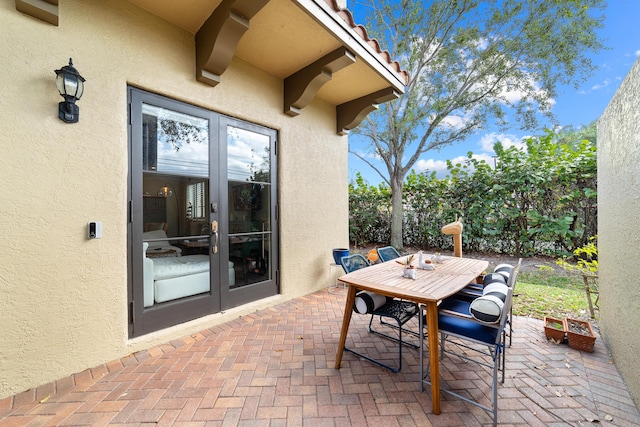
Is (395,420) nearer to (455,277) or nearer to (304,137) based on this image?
(455,277)

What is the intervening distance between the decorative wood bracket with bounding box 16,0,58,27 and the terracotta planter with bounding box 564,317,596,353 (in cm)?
533

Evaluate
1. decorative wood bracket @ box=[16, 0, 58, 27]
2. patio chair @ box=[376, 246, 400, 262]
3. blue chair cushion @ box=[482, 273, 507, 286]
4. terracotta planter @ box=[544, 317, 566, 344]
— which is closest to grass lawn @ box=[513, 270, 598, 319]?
terracotta planter @ box=[544, 317, 566, 344]

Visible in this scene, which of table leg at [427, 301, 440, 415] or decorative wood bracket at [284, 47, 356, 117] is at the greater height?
decorative wood bracket at [284, 47, 356, 117]

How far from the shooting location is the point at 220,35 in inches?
101

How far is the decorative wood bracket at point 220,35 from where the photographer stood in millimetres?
2412

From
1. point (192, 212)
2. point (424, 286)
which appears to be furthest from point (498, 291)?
point (192, 212)

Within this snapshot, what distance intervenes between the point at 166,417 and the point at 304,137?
367 cm

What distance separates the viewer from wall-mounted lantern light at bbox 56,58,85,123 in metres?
2.00

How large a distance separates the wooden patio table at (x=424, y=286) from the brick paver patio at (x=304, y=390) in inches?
10.1

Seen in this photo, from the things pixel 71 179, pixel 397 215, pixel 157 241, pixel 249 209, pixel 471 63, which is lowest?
pixel 157 241

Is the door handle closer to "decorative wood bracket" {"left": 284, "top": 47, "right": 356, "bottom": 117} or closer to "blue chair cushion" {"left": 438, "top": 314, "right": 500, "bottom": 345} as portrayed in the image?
"decorative wood bracket" {"left": 284, "top": 47, "right": 356, "bottom": 117}

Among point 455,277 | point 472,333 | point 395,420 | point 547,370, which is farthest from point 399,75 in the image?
point 395,420

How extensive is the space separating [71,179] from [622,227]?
456 cm

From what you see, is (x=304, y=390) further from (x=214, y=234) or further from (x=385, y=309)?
(x=214, y=234)
